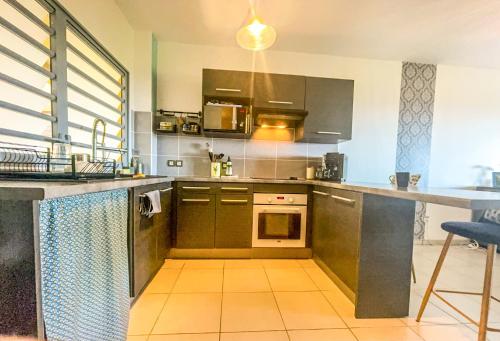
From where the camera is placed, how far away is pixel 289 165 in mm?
3025

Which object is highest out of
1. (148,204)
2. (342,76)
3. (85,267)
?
(342,76)

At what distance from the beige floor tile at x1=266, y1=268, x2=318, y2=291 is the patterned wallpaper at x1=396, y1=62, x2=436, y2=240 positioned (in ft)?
7.08

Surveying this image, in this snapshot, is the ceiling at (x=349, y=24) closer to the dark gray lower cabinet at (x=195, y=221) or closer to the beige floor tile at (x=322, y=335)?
the dark gray lower cabinet at (x=195, y=221)

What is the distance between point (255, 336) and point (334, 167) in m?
1.88

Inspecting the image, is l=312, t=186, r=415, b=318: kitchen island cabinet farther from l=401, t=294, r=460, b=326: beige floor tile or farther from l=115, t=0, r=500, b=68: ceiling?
l=115, t=0, r=500, b=68: ceiling

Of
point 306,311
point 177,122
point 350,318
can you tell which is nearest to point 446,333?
point 350,318

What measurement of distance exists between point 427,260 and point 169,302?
9.22 ft

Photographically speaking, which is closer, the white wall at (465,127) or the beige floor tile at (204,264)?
the beige floor tile at (204,264)

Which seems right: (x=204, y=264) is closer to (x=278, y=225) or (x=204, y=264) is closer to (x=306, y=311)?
(x=278, y=225)

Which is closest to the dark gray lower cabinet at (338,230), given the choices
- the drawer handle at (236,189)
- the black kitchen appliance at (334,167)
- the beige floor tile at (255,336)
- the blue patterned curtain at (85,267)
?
the black kitchen appliance at (334,167)

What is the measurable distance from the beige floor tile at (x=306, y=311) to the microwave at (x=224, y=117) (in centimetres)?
174

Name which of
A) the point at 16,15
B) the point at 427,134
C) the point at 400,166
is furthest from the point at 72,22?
the point at 427,134

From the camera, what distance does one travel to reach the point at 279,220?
8.01 feet

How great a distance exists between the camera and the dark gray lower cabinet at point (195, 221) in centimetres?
235
